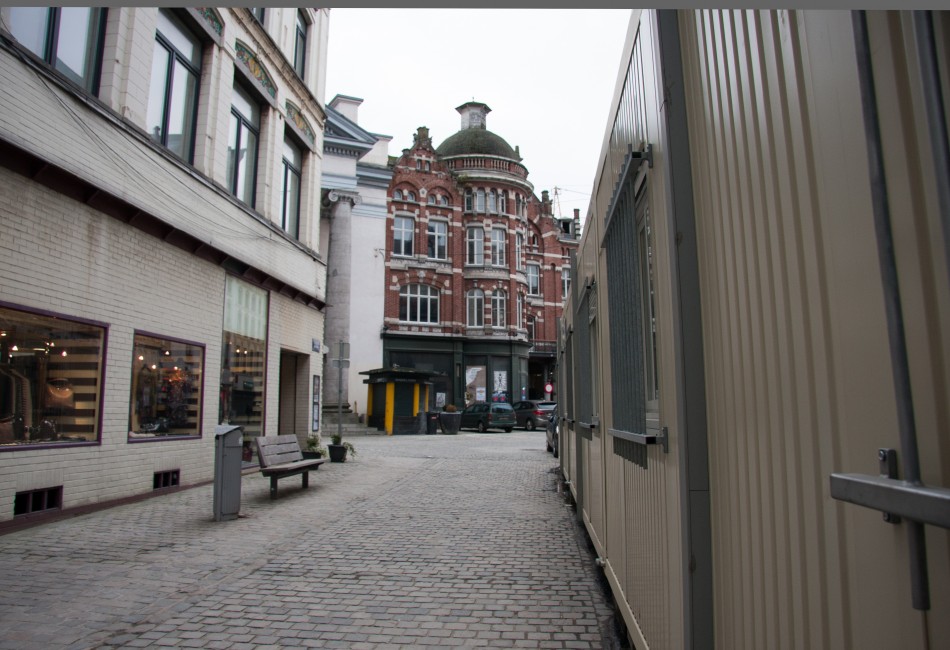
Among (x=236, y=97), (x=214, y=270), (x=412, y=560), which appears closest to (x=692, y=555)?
(x=412, y=560)

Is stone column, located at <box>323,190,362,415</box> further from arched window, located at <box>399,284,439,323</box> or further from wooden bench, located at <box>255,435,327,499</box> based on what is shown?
wooden bench, located at <box>255,435,327,499</box>

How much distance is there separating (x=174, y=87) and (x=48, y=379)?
5574mm

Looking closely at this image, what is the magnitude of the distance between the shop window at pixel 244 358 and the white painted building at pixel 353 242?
16646mm

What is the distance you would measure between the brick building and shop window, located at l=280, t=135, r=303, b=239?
2025 centimetres

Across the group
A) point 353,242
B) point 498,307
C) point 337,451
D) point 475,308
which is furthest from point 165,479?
point 498,307

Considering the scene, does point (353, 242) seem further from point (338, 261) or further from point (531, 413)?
point (531, 413)

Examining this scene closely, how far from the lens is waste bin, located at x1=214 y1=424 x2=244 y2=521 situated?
7.96 meters

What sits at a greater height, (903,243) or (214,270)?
(214,270)

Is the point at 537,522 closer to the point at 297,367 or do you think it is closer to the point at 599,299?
the point at 599,299

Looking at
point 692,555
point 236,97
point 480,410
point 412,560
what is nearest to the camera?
point 692,555

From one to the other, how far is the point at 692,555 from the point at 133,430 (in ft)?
29.8

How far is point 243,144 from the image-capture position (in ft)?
44.9

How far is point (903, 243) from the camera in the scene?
1072 millimetres

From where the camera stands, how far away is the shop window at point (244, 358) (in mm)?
12367
